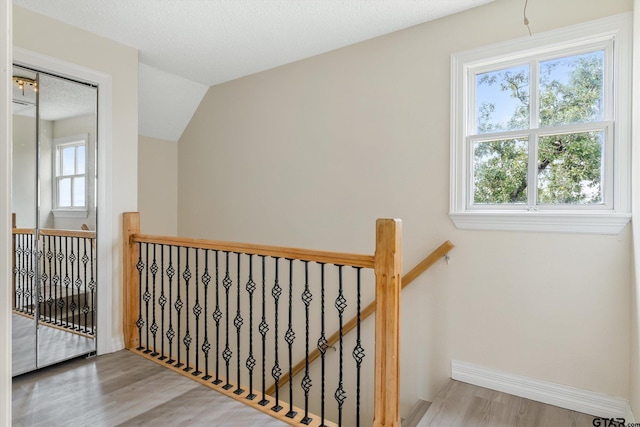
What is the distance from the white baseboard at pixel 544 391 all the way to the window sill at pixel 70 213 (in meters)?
2.85

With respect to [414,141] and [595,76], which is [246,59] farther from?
[595,76]

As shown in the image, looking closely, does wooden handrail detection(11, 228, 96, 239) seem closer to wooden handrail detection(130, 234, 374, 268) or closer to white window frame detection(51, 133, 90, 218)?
white window frame detection(51, 133, 90, 218)

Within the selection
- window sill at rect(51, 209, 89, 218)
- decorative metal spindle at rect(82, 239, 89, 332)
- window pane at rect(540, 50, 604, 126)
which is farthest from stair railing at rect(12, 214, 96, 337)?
window pane at rect(540, 50, 604, 126)

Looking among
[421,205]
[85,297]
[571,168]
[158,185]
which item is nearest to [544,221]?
[571,168]

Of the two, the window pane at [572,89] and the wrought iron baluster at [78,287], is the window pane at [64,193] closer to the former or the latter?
the wrought iron baluster at [78,287]

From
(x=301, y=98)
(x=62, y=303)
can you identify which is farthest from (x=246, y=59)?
(x=62, y=303)

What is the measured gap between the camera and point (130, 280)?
2854 mm

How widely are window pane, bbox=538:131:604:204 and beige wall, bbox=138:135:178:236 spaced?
368cm

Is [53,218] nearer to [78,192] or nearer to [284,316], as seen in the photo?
[78,192]

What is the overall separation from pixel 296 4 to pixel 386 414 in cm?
242

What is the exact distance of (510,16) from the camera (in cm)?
226

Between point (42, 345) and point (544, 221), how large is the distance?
11.0 feet

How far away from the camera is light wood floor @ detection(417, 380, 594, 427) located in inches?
76.4

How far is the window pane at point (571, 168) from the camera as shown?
82.3 inches
